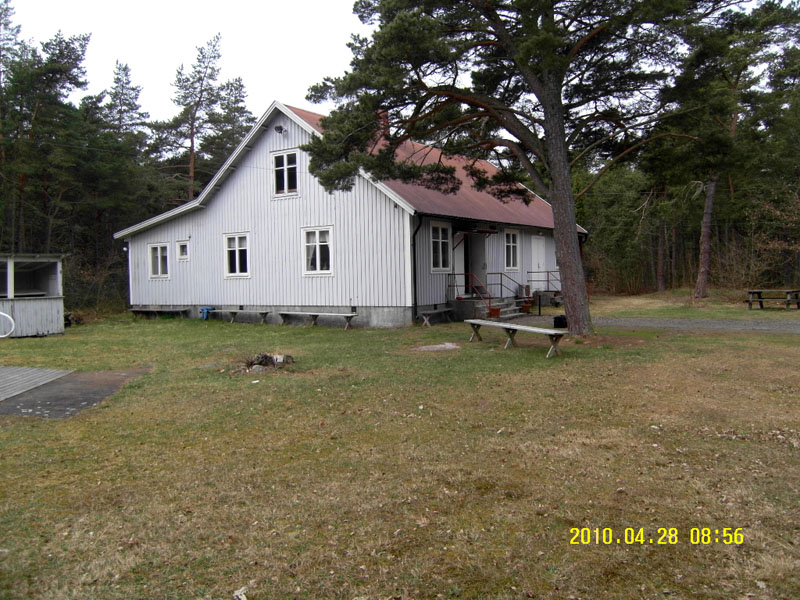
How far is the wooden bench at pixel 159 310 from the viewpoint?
21.7m

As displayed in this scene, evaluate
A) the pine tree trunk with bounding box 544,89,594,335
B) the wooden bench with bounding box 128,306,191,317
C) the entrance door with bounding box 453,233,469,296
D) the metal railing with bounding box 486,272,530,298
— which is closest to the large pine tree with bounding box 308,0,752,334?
the pine tree trunk with bounding box 544,89,594,335

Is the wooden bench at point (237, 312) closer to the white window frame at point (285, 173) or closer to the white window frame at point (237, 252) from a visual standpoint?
the white window frame at point (237, 252)

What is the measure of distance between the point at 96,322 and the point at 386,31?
16.3 meters

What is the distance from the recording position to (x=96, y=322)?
70.2ft

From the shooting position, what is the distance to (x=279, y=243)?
19.0m

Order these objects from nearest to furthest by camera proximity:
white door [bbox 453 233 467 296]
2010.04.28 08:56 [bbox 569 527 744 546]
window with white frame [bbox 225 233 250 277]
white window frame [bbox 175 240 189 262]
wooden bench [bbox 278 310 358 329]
Answer: 2010.04.28 08:56 [bbox 569 527 744 546]
wooden bench [bbox 278 310 358 329]
white door [bbox 453 233 467 296]
window with white frame [bbox 225 233 250 277]
white window frame [bbox 175 240 189 262]

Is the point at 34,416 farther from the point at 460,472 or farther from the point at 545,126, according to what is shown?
the point at 545,126

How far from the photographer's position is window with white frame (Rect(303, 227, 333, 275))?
1809 centimetres

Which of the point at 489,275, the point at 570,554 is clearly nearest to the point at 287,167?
the point at 489,275

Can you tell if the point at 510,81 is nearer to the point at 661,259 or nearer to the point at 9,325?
the point at 9,325

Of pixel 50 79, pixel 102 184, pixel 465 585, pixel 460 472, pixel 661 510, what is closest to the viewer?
pixel 465 585

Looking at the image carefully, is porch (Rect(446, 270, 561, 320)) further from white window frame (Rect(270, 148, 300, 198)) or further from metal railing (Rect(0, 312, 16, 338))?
metal railing (Rect(0, 312, 16, 338))

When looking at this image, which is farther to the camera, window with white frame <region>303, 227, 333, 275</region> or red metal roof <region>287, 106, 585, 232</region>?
window with white frame <region>303, 227, 333, 275</region>

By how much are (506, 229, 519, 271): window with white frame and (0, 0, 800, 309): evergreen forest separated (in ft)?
11.8
